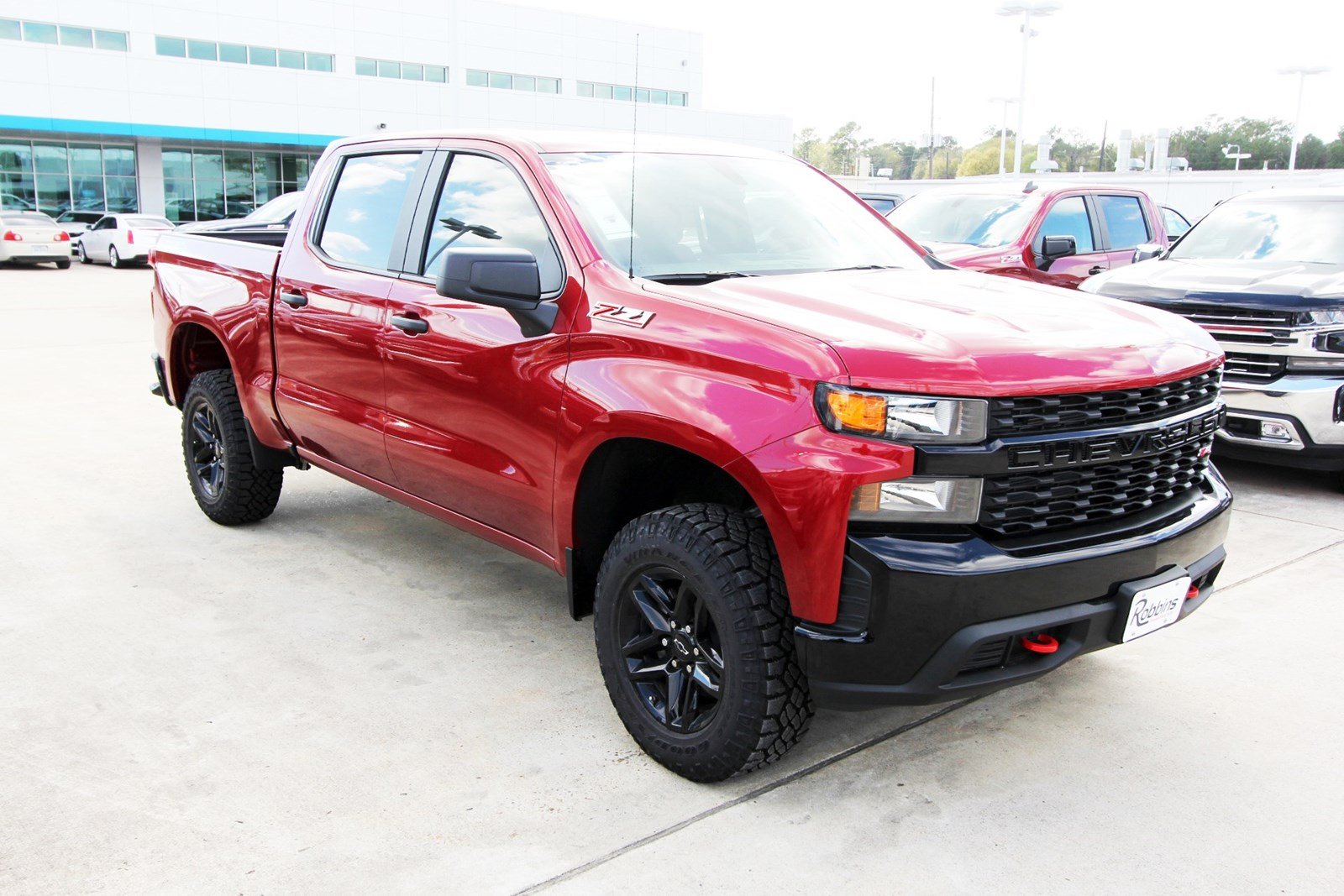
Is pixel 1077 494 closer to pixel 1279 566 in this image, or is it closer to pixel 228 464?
pixel 1279 566

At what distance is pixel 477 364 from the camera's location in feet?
12.5

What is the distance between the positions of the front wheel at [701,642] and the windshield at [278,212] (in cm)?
1036

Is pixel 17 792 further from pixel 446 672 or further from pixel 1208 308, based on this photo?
pixel 1208 308

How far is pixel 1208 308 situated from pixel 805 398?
487 centimetres

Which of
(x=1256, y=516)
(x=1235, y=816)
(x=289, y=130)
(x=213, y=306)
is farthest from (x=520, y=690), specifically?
(x=289, y=130)

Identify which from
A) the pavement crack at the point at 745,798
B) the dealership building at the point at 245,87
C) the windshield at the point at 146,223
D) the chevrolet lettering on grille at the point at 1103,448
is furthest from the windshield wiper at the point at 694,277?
the dealership building at the point at 245,87

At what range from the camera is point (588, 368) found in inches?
134

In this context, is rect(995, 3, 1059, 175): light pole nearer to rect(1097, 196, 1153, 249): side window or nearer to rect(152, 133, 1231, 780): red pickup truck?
rect(1097, 196, 1153, 249): side window

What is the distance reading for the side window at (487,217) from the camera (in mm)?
3753

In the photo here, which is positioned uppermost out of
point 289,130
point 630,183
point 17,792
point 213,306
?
point 289,130

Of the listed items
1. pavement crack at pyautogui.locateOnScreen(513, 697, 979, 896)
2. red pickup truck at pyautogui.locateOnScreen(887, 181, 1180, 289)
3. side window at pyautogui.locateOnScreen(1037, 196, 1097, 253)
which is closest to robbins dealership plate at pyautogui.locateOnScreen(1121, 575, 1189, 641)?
pavement crack at pyautogui.locateOnScreen(513, 697, 979, 896)

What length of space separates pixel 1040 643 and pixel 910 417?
71 cm

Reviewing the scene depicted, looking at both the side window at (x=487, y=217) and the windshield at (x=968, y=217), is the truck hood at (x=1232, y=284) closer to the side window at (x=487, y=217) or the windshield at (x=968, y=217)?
the windshield at (x=968, y=217)

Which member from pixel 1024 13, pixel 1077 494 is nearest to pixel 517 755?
pixel 1077 494
